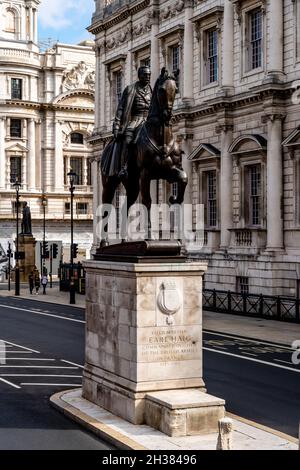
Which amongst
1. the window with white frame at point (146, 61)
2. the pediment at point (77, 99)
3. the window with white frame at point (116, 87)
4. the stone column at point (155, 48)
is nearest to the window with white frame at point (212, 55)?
the stone column at point (155, 48)

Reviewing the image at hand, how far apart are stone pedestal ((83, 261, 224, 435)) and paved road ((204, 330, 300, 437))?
6.47 feet

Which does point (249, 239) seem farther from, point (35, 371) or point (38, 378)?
point (38, 378)

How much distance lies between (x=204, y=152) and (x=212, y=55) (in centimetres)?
568

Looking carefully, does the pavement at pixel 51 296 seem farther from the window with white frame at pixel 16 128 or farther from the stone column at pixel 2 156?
the window with white frame at pixel 16 128

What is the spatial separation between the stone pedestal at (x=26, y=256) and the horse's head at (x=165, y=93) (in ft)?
208

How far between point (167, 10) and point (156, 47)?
2.48 metres

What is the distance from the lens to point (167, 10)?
5028cm

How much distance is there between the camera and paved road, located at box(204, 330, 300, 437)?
1734 centimetres

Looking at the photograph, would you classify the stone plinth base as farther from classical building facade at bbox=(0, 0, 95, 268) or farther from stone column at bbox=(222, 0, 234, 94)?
classical building facade at bbox=(0, 0, 95, 268)

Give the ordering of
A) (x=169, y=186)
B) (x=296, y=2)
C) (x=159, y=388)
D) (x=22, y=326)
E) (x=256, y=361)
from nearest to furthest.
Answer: (x=159, y=388) → (x=256, y=361) → (x=22, y=326) → (x=296, y=2) → (x=169, y=186)

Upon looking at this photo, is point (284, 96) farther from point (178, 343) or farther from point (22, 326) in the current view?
point (178, 343)

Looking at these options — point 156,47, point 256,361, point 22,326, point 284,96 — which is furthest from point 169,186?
point 256,361

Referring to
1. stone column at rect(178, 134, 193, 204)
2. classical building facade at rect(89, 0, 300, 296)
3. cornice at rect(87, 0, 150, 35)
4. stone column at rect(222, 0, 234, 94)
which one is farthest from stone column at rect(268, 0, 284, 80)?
cornice at rect(87, 0, 150, 35)

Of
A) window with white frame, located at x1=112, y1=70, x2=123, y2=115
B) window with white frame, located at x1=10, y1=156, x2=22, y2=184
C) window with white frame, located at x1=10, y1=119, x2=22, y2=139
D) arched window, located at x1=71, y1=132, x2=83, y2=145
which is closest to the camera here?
window with white frame, located at x1=112, y1=70, x2=123, y2=115
